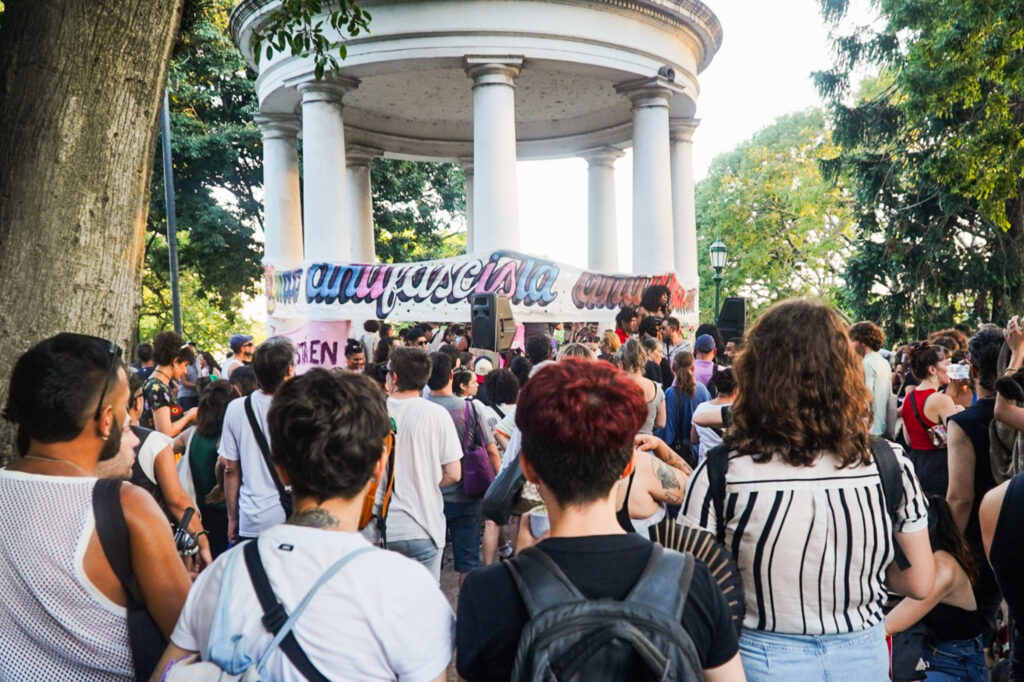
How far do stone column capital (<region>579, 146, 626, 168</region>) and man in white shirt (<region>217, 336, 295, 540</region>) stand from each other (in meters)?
22.6

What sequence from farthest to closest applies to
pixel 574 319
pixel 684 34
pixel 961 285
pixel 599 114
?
pixel 599 114
pixel 961 285
pixel 684 34
pixel 574 319

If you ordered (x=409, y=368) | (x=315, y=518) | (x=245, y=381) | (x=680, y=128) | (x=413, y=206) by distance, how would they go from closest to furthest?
(x=315, y=518) < (x=409, y=368) < (x=245, y=381) < (x=680, y=128) < (x=413, y=206)

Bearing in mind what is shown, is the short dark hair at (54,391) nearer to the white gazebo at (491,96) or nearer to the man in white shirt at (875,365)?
the man in white shirt at (875,365)

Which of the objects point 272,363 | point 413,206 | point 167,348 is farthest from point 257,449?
point 413,206

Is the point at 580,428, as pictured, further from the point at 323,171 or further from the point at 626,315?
the point at 323,171

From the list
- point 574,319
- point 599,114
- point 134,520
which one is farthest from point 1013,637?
point 599,114

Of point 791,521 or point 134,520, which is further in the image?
point 791,521

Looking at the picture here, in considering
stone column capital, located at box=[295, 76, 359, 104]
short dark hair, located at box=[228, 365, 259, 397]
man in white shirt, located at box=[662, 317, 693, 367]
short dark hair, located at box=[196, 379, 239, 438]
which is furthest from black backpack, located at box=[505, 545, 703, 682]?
stone column capital, located at box=[295, 76, 359, 104]

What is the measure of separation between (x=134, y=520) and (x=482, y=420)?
4.04 m

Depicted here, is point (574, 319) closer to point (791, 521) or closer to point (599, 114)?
point (599, 114)

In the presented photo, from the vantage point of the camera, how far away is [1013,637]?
2.34m

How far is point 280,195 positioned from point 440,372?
54.2 ft

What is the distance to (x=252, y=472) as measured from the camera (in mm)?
4719

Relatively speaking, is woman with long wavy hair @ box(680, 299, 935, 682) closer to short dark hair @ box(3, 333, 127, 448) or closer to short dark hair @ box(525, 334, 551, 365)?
short dark hair @ box(3, 333, 127, 448)
